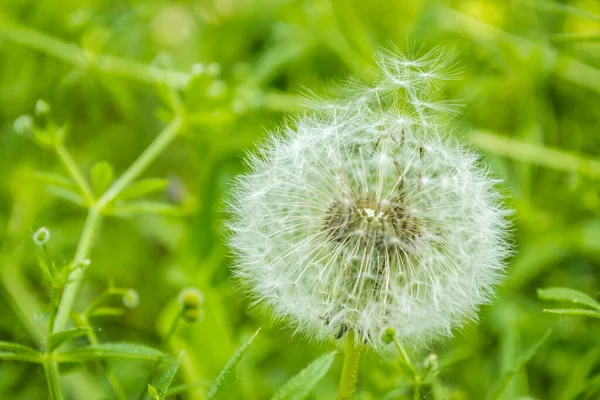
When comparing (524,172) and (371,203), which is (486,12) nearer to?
(524,172)

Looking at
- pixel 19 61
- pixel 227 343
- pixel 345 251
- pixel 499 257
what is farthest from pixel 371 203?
pixel 19 61

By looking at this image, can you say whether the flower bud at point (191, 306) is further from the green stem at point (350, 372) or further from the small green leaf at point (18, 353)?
the green stem at point (350, 372)

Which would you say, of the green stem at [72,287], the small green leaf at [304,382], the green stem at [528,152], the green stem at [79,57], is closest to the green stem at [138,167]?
the green stem at [72,287]

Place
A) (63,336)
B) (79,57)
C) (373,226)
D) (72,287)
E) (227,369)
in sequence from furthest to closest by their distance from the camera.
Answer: (79,57), (72,287), (373,226), (63,336), (227,369)

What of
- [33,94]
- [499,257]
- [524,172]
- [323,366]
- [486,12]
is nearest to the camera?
[323,366]

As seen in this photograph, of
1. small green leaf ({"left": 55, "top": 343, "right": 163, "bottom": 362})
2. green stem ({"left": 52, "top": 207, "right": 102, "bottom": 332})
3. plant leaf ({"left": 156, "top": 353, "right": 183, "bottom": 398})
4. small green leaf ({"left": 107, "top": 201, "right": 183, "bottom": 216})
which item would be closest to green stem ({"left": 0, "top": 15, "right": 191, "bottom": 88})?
small green leaf ({"left": 107, "top": 201, "right": 183, "bottom": 216})

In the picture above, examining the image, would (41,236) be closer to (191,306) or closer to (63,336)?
(63,336)

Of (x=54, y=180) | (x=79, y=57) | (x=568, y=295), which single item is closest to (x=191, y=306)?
(x=54, y=180)
